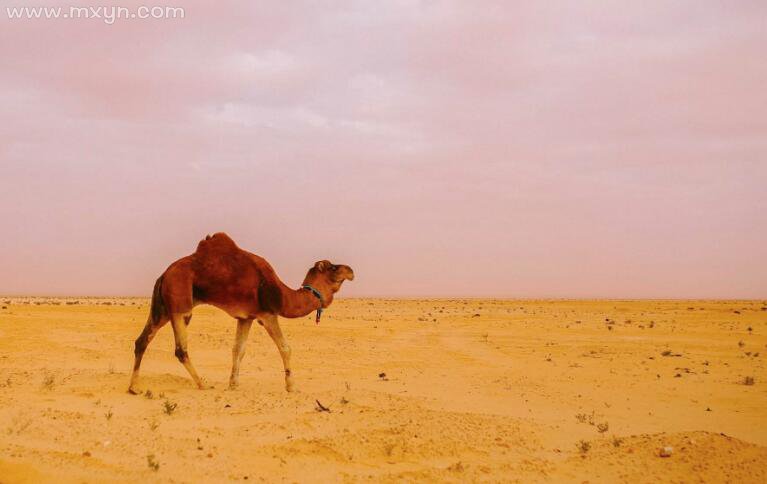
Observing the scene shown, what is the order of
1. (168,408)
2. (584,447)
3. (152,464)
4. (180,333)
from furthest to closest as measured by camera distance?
(180,333) < (168,408) < (584,447) < (152,464)

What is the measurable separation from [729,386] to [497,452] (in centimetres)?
997

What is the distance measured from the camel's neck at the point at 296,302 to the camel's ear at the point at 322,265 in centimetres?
51

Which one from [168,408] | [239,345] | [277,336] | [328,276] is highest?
[328,276]

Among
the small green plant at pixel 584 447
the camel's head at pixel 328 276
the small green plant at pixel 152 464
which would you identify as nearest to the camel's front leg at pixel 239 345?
the camel's head at pixel 328 276

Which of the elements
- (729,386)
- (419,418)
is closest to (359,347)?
(729,386)

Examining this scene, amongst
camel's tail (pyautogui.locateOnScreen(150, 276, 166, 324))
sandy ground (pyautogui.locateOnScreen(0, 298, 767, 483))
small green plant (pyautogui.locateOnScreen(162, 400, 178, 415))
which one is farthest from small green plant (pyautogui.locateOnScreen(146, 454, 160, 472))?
camel's tail (pyautogui.locateOnScreen(150, 276, 166, 324))

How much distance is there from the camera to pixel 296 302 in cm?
1200

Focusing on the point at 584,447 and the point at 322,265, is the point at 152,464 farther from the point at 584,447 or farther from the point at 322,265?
the point at 322,265

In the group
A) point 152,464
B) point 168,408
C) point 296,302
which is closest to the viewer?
point 152,464

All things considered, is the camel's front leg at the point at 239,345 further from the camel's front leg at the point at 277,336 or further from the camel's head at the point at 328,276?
the camel's head at the point at 328,276

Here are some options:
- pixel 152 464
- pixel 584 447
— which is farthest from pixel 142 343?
pixel 584 447

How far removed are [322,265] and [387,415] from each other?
366cm

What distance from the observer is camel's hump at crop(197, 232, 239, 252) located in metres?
11.9

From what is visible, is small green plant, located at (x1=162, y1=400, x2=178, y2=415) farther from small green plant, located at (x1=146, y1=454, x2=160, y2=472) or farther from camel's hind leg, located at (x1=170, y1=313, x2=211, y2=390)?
small green plant, located at (x1=146, y1=454, x2=160, y2=472)
